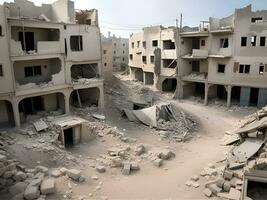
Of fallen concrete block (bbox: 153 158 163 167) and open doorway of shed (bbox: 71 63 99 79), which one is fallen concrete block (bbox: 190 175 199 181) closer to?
fallen concrete block (bbox: 153 158 163 167)

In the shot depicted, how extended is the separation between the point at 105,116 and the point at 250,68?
1662cm

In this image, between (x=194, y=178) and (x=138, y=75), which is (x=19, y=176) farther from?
(x=138, y=75)

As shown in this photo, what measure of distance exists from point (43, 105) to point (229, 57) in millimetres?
20579

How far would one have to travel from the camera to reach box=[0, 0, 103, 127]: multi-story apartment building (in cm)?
2069

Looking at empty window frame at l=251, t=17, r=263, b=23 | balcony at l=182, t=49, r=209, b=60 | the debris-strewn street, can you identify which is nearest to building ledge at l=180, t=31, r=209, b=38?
balcony at l=182, t=49, r=209, b=60

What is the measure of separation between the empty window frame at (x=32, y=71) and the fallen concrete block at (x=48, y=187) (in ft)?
42.7

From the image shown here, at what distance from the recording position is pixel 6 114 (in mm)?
22562

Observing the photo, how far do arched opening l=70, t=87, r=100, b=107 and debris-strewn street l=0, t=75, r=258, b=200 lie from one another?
4.61ft

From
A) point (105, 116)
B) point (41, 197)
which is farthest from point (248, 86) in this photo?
point (41, 197)

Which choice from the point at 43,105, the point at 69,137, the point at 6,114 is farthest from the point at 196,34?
the point at 6,114

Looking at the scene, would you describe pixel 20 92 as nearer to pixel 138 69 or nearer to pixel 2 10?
pixel 2 10

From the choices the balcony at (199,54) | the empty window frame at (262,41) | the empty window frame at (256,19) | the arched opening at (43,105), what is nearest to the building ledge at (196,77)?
the balcony at (199,54)

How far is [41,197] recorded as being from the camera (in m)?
13.2

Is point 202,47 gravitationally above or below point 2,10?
below
